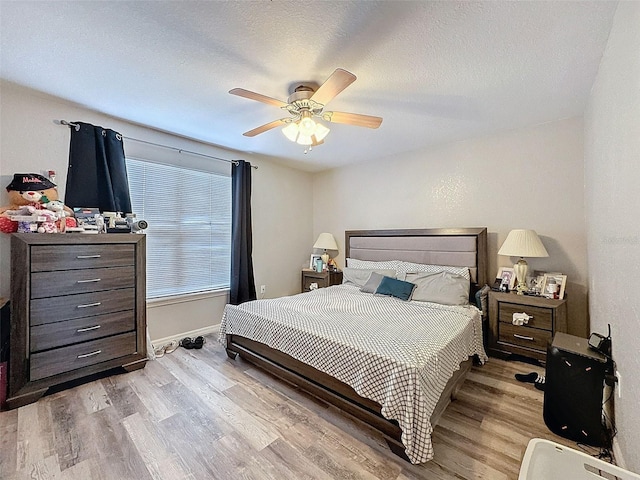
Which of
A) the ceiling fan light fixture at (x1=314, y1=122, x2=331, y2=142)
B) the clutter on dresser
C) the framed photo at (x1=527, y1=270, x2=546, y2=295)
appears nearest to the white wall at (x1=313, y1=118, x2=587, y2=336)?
the framed photo at (x1=527, y1=270, x2=546, y2=295)

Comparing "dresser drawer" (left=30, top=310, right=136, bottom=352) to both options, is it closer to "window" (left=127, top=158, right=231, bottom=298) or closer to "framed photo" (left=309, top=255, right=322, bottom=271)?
"window" (left=127, top=158, right=231, bottom=298)

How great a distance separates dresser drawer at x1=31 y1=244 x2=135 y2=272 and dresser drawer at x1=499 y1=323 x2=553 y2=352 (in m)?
3.70

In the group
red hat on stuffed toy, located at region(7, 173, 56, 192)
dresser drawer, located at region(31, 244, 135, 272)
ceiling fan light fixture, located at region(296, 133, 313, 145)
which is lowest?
dresser drawer, located at region(31, 244, 135, 272)

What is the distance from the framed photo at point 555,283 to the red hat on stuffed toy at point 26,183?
4638 mm

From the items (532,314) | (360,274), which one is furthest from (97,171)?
(532,314)

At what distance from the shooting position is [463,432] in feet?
5.93

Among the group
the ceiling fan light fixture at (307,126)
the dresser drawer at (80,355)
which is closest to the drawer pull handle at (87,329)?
the dresser drawer at (80,355)

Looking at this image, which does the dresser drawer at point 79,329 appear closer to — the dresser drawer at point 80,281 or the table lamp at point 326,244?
the dresser drawer at point 80,281

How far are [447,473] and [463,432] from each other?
1.28 feet

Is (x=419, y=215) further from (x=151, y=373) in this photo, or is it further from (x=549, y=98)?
(x=151, y=373)

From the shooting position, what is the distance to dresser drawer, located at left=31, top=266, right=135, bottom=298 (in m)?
2.14

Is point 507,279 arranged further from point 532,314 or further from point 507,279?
point 532,314

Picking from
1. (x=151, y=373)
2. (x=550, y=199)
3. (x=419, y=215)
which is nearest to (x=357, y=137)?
(x=419, y=215)

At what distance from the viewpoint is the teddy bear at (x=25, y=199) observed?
2158mm
